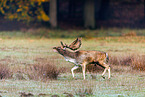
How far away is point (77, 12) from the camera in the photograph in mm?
35688

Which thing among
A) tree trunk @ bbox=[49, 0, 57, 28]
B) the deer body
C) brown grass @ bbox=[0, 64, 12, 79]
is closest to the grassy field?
brown grass @ bbox=[0, 64, 12, 79]

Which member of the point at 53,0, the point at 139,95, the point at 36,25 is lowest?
the point at 139,95

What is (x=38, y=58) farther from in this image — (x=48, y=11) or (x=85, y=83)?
(x=48, y=11)

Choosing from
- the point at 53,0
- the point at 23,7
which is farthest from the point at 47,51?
the point at 53,0

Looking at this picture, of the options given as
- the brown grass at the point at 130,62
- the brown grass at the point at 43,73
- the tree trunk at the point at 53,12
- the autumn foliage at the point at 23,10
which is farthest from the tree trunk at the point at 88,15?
the brown grass at the point at 43,73

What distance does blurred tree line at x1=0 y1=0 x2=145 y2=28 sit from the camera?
83.1 ft

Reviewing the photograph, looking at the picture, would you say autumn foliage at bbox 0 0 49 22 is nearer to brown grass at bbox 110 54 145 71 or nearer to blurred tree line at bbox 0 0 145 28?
blurred tree line at bbox 0 0 145 28

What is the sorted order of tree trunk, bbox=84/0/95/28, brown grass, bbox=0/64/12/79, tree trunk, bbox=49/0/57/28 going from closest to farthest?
1. brown grass, bbox=0/64/12/79
2. tree trunk, bbox=49/0/57/28
3. tree trunk, bbox=84/0/95/28

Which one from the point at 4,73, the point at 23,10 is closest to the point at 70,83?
the point at 4,73

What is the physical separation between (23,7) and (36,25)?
2478mm

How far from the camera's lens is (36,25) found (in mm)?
26891

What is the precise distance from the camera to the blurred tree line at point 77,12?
25344mm

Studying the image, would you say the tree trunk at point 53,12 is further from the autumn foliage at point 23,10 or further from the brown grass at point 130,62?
the brown grass at point 130,62

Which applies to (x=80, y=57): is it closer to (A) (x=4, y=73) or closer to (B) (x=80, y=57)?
(B) (x=80, y=57)
